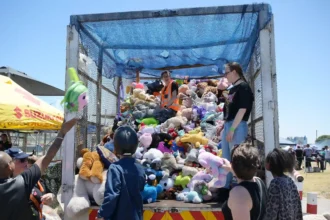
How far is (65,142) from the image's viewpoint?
11.0 feet

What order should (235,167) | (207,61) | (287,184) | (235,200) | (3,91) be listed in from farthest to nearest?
(3,91) < (207,61) < (287,184) < (235,167) < (235,200)

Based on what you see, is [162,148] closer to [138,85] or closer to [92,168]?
[92,168]

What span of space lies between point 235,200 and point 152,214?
1418mm

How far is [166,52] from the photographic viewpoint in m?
4.97

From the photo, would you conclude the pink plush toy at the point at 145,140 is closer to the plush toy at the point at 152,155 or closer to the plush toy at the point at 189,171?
the plush toy at the point at 152,155

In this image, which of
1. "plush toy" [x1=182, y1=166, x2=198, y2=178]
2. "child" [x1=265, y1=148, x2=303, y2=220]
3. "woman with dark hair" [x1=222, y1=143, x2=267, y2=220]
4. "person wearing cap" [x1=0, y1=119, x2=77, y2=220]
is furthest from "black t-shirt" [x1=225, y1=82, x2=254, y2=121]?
"person wearing cap" [x1=0, y1=119, x2=77, y2=220]

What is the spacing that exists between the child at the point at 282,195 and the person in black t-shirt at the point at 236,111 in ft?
3.15

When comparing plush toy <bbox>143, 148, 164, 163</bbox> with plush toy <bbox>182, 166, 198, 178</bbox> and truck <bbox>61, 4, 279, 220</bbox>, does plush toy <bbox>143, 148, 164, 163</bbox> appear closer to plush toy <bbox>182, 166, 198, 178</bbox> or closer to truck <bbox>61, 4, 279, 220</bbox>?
plush toy <bbox>182, 166, 198, 178</bbox>

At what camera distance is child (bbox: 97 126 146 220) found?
7.73 feet


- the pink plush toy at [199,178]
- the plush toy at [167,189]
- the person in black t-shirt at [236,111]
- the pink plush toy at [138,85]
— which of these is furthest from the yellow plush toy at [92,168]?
the pink plush toy at [138,85]

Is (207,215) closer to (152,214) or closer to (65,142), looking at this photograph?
(152,214)

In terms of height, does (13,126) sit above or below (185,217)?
above

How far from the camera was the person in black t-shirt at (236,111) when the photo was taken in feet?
10.9

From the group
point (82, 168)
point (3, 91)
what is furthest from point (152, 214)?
point (3, 91)
